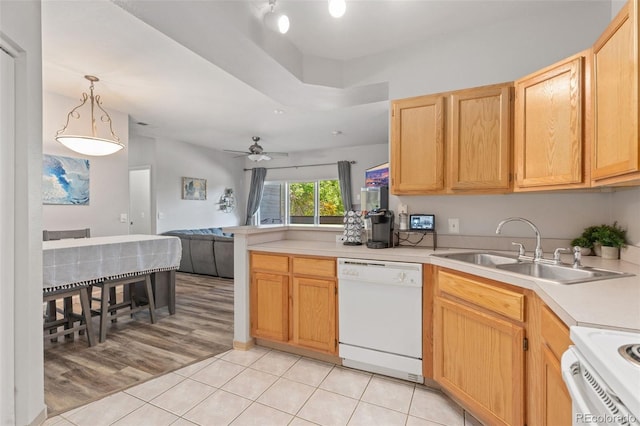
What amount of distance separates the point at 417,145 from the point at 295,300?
1550 millimetres

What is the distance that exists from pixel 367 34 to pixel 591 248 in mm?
2295

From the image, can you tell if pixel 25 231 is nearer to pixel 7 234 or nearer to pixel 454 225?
pixel 7 234

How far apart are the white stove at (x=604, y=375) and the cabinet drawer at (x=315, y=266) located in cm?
154

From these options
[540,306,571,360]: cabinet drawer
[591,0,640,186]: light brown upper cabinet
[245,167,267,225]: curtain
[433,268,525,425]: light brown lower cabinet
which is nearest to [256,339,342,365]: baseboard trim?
[433,268,525,425]: light brown lower cabinet

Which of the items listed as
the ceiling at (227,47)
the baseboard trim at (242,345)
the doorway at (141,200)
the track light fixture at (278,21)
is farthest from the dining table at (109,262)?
the doorway at (141,200)

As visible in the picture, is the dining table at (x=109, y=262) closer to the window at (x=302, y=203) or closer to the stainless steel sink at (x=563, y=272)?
the stainless steel sink at (x=563, y=272)

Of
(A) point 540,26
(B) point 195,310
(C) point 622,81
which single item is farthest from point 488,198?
(B) point 195,310

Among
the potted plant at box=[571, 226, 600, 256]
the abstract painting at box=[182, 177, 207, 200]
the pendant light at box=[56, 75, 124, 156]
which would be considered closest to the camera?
the potted plant at box=[571, 226, 600, 256]

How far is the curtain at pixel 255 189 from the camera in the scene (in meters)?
7.99

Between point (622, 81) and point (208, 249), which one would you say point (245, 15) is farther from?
point (208, 249)

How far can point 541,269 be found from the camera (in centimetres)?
179

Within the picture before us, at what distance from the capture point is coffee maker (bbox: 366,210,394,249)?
241cm

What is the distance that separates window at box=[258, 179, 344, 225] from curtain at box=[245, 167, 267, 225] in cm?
24

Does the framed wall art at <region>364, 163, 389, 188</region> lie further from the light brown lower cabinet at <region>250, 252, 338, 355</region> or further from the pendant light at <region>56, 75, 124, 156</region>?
the pendant light at <region>56, 75, 124, 156</region>
